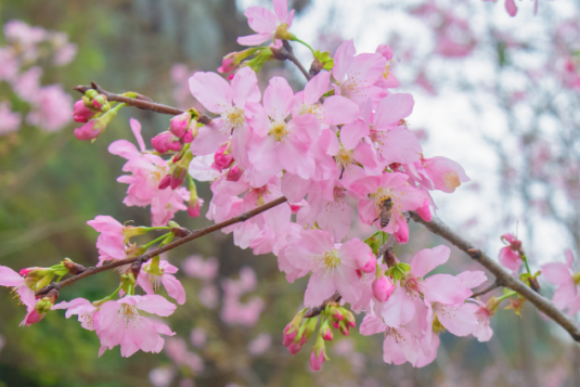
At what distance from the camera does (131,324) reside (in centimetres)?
68

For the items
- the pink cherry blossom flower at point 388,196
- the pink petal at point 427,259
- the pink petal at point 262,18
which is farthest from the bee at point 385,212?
the pink petal at point 262,18

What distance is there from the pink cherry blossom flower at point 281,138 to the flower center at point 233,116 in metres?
0.05

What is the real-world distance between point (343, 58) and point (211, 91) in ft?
0.75

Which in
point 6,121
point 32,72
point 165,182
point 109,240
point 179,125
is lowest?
point 6,121

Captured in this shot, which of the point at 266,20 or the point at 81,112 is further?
the point at 266,20

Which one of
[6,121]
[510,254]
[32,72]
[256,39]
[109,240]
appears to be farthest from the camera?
[32,72]

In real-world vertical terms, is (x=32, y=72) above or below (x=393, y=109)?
below

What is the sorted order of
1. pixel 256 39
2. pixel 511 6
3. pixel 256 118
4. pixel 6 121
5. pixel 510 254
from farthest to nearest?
pixel 6 121
pixel 511 6
pixel 510 254
pixel 256 39
pixel 256 118

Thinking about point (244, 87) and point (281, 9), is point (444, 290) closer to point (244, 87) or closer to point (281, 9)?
point (244, 87)

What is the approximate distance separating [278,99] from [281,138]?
0.06m

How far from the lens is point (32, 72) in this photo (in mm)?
3062

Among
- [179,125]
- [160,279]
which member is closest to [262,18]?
[179,125]

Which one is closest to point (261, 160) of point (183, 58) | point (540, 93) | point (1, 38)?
point (540, 93)

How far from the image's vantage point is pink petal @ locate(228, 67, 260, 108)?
58 centimetres
